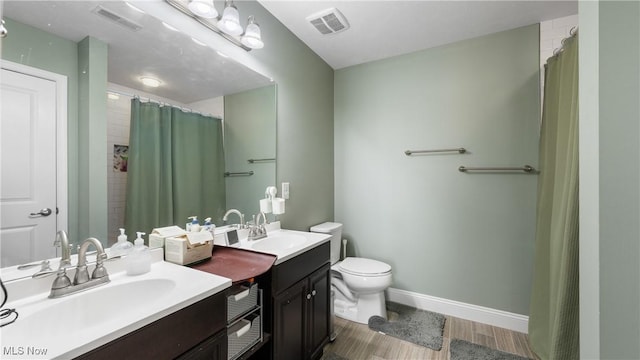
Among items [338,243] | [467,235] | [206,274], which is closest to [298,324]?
[206,274]

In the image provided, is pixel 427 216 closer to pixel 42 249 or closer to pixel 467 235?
pixel 467 235

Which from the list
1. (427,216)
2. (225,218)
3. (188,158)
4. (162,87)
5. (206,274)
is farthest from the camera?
(427,216)

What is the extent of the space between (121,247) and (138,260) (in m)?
0.12

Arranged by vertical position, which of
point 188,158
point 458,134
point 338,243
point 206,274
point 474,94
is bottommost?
point 338,243

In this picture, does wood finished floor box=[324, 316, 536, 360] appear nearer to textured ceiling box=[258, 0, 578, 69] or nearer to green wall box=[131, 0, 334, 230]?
green wall box=[131, 0, 334, 230]

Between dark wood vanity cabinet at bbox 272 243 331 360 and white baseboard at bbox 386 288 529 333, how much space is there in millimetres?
1025

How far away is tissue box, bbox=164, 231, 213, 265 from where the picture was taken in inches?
47.8

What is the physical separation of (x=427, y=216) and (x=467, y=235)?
360 millimetres

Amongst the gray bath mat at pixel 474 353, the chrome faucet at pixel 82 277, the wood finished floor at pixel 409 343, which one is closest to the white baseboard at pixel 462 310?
the wood finished floor at pixel 409 343

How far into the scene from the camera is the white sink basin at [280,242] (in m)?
1.75

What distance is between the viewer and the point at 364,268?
2211 mm

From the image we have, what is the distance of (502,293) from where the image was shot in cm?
214

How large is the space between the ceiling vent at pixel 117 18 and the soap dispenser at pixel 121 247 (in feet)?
3.08

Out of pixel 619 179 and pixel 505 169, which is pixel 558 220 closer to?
pixel 505 169
